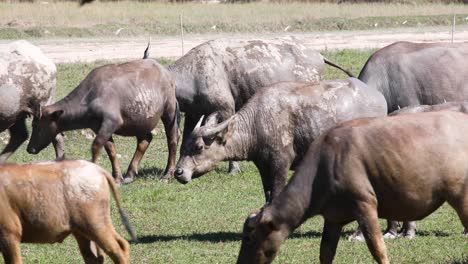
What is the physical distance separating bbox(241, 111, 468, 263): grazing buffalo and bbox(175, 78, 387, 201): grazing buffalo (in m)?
2.61

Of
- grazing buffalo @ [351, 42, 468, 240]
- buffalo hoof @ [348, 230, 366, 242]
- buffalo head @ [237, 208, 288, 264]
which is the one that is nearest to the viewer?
buffalo head @ [237, 208, 288, 264]

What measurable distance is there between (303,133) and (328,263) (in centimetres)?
282

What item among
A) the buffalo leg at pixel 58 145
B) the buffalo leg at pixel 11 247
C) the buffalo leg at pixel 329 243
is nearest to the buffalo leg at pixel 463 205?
the buffalo leg at pixel 329 243

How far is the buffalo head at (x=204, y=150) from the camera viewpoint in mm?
14039

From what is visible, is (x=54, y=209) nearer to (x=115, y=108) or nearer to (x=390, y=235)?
(x=390, y=235)

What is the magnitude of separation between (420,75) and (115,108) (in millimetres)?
4594

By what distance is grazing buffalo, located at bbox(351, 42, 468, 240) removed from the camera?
16.8 meters

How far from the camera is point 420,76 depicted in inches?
663

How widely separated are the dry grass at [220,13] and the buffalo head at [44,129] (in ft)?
67.7

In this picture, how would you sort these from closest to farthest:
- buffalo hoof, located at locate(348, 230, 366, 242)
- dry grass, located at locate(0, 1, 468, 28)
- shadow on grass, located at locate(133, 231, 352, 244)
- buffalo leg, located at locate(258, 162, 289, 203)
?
buffalo hoof, located at locate(348, 230, 366, 242)
shadow on grass, located at locate(133, 231, 352, 244)
buffalo leg, located at locate(258, 162, 289, 203)
dry grass, located at locate(0, 1, 468, 28)

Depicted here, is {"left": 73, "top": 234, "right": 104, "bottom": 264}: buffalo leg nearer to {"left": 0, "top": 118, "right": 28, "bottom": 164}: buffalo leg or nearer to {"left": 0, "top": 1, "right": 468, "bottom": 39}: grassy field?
{"left": 0, "top": 118, "right": 28, "bottom": 164}: buffalo leg

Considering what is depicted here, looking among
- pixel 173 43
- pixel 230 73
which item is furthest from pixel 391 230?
pixel 173 43

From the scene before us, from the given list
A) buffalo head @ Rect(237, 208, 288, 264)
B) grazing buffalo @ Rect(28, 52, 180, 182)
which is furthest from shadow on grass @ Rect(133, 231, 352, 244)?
grazing buffalo @ Rect(28, 52, 180, 182)

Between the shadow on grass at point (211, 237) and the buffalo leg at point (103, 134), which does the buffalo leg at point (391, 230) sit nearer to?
the shadow on grass at point (211, 237)
